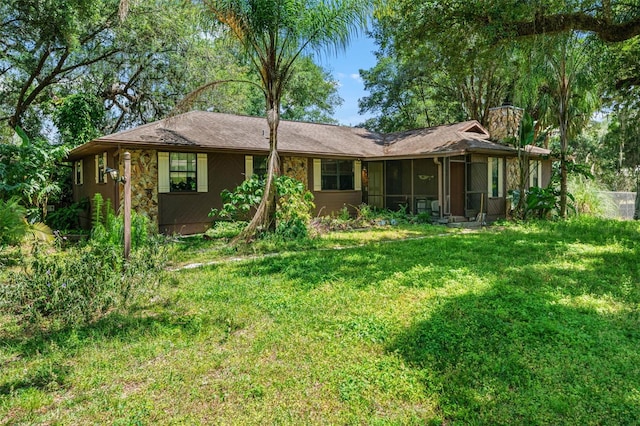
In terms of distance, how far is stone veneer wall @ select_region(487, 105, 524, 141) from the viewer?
1578 cm

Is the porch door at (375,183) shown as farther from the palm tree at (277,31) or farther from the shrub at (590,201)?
the palm tree at (277,31)

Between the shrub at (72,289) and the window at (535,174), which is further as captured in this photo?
the window at (535,174)

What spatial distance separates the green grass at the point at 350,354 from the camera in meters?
2.86

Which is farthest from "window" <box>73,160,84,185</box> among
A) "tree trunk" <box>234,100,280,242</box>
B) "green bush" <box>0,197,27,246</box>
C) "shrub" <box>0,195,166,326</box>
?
"shrub" <box>0,195,166,326</box>

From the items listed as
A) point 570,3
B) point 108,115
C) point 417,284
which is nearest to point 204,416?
point 417,284

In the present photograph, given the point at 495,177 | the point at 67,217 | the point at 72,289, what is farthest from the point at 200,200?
the point at 495,177

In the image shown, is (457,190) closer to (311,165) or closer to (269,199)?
(311,165)

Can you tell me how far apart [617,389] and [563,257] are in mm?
4911

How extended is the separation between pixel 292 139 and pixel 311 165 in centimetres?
116

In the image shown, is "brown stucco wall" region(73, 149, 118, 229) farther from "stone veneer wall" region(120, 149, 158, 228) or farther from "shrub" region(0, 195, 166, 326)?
"shrub" region(0, 195, 166, 326)

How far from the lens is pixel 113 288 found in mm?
4953

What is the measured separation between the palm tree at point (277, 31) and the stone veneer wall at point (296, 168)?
13.2 ft

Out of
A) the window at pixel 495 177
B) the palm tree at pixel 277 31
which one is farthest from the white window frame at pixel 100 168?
the window at pixel 495 177

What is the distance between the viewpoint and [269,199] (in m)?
10.0
